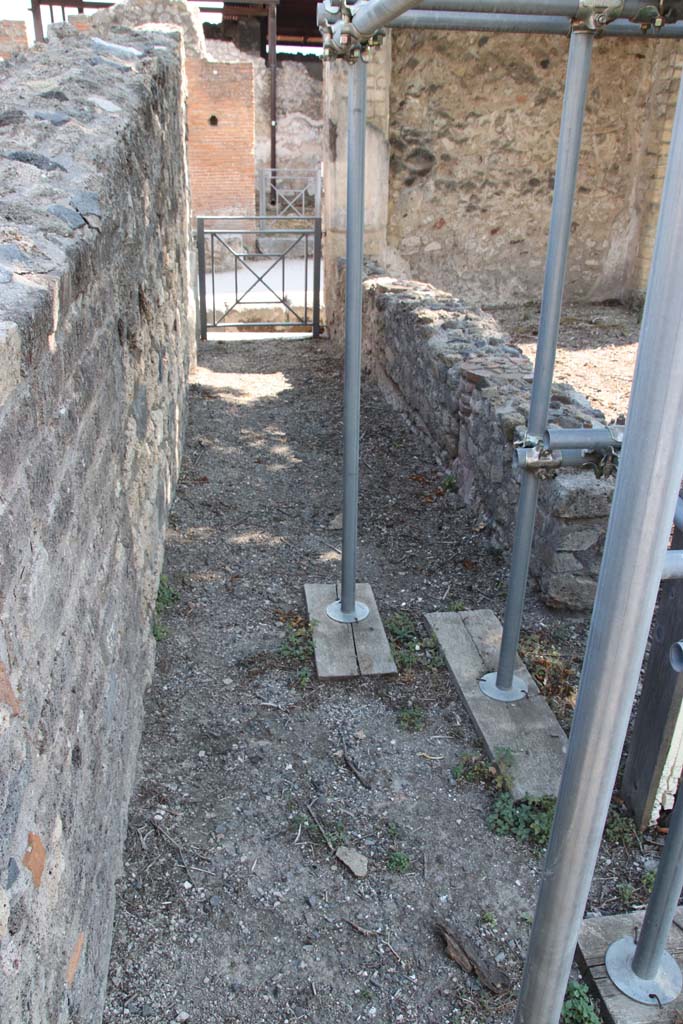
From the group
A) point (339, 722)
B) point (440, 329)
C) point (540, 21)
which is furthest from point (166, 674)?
point (440, 329)

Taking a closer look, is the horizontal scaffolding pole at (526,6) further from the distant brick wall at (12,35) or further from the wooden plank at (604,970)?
the distant brick wall at (12,35)

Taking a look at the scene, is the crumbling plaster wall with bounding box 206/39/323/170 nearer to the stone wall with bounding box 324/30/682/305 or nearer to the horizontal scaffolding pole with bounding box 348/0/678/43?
the stone wall with bounding box 324/30/682/305

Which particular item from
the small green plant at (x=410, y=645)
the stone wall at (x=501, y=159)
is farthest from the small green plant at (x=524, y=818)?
the stone wall at (x=501, y=159)

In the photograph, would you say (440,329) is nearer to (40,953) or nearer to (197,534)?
(197,534)

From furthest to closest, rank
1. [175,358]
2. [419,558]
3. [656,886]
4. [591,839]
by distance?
[175,358]
[419,558]
[656,886]
[591,839]

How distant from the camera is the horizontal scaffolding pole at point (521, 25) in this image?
7.73 feet

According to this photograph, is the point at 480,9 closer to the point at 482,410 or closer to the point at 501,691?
the point at 482,410

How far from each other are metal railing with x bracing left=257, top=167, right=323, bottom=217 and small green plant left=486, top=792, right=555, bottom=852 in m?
14.8

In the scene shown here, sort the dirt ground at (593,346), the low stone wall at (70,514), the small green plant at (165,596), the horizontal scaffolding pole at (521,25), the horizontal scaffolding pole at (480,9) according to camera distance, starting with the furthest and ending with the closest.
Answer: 1. the dirt ground at (593,346)
2. the small green plant at (165,596)
3. the horizontal scaffolding pole at (521,25)
4. the horizontal scaffolding pole at (480,9)
5. the low stone wall at (70,514)

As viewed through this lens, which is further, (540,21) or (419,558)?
(419,558)

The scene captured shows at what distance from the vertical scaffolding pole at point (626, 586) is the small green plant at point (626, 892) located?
119 cm

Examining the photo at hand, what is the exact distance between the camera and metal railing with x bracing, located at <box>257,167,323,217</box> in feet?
53.5

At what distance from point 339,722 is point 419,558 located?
1.26 metres

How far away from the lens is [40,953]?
135 cm
